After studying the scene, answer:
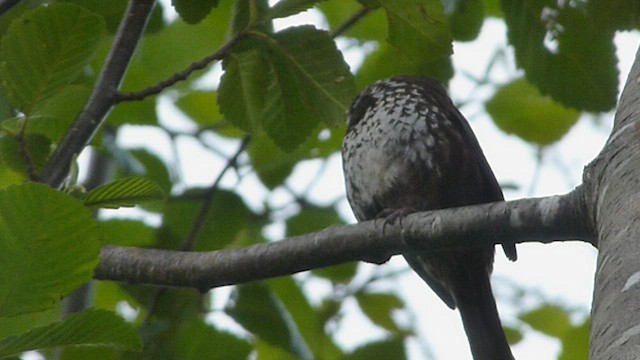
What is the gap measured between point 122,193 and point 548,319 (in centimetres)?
257

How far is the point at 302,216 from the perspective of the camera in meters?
3.81

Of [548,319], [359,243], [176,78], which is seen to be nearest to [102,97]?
[176,78]

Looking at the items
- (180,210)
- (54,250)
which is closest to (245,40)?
(54,250)

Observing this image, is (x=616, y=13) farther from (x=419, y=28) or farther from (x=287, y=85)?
(x=287, y=85)

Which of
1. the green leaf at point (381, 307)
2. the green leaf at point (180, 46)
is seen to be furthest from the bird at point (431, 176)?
the green leaf at point (180, 46)

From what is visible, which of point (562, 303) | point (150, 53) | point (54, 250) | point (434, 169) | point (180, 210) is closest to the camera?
point (54, 250)

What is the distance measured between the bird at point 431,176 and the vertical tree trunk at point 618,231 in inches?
Answer: 54.2

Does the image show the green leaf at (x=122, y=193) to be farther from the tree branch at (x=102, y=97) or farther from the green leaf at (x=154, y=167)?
the green leaf at (x=154, y=167)

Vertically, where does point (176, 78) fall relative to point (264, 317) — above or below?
above

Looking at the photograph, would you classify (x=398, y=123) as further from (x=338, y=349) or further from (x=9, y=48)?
(x=9, y=48)

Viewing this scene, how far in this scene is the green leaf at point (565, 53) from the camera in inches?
111

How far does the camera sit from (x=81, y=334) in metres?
1.81

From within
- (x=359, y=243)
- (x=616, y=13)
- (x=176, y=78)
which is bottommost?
(x=359, y=243)

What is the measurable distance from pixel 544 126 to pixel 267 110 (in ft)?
5.62
